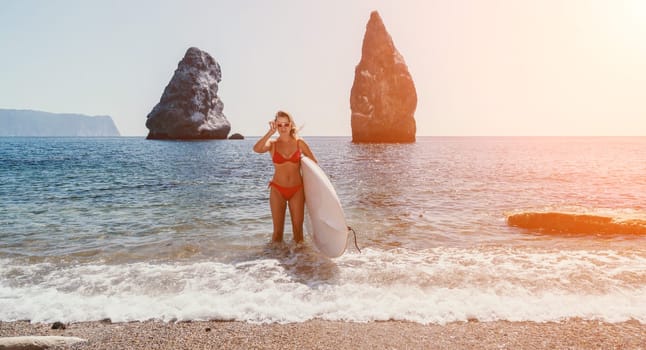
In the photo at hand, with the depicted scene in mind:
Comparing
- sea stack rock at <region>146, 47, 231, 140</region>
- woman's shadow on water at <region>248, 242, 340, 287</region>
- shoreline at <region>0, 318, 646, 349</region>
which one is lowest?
woman's shadow on water at <region>248, 242, 340, 287</region>

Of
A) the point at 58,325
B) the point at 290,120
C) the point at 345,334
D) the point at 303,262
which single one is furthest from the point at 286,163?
the point at 58,325

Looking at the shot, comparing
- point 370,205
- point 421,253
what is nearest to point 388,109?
point 370,205

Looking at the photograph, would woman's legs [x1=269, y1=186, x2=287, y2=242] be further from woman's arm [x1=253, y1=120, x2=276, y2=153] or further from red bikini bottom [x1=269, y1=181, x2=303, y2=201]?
woman's arm [x1=253, y1=120, x2=276, y2=153]

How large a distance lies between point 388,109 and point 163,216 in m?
96.3

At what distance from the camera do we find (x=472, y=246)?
28.1 feet

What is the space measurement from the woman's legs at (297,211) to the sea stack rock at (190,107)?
123 meters

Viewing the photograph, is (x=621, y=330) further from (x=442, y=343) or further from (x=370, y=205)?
(x=370, y=205)

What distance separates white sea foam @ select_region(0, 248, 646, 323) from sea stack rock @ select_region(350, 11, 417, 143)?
3887 inches

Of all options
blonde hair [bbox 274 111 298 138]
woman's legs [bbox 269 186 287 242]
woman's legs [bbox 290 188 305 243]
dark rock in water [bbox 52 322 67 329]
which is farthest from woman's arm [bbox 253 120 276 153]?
dark rock in water [bbox 52 322 67 329]

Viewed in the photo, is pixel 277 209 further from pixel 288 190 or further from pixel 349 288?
pixel 349 288

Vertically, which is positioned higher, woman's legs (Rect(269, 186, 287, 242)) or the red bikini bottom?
the red bikini bottom

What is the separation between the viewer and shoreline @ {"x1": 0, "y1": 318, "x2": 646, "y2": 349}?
4227 mm

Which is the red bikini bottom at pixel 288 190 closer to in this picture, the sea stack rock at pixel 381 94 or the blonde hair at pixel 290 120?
the blonde hair at pixel 290 120

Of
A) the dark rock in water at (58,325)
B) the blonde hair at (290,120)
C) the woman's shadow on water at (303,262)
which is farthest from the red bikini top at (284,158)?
the dark rock in water at (58,325)
